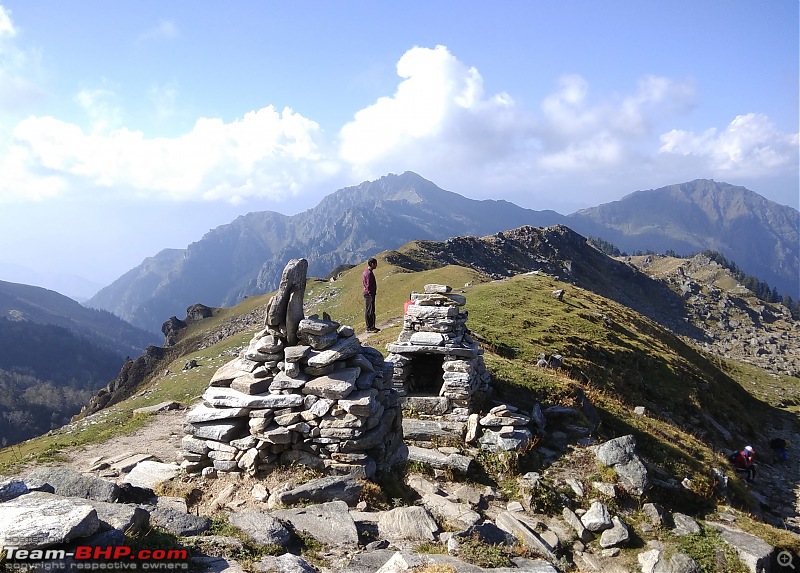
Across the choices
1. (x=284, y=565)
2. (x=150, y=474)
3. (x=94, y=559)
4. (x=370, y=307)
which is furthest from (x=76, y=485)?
(x=370, y=307)

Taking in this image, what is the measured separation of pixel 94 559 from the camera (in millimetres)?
6340

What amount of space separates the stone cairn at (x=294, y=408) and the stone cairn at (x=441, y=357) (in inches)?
192

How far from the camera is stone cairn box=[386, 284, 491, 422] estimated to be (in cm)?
1892

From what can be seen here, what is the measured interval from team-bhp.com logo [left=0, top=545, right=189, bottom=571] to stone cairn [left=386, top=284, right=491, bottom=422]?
41.6ft

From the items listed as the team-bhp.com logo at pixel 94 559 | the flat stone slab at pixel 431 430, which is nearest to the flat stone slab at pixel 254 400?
the flat stone slab at pixel 431 430

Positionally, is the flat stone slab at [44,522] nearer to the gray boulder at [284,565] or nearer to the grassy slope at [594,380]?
the gray boulder at [284,565]

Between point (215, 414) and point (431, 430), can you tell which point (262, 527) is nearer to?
point (215, 414)

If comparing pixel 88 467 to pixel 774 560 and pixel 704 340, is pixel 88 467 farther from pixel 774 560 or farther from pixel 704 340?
pixel 704 340

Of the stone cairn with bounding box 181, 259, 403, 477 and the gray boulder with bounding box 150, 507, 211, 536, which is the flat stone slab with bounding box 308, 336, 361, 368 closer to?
the stone cairn with bounding box 181, 259, 403, 477

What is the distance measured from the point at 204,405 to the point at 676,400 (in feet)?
101

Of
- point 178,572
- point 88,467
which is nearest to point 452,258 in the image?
point 88,467

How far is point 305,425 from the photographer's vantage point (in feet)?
42.6

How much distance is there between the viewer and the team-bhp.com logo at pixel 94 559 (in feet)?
19.4

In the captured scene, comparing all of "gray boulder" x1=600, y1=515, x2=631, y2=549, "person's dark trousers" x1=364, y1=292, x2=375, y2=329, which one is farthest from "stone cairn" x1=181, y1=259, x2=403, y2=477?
"person's dark trousers" x1=364, y1=292, x2=375, y2=329
